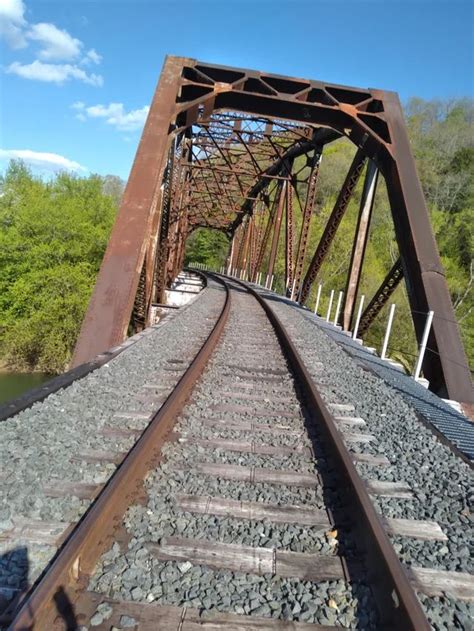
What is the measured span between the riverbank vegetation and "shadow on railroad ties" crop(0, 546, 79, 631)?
61.3ft

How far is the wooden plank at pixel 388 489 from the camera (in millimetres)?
2854

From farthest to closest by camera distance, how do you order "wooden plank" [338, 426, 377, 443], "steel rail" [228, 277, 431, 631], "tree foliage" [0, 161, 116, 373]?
"tree foliage" [0, 161, 116, 373] < "wooden plank" [338, 426, 377, 443] < "steel rail" [228, 277, 431, 631]

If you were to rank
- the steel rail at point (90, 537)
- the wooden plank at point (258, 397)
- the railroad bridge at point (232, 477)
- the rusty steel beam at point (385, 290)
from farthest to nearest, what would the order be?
the rusty steel beam at point (385, 290), the wooden plank at point (258, 397), the railroad bridge at point (232, 477), the steel rail at point (90, 537)

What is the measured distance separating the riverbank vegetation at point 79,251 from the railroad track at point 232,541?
17013 millimetres

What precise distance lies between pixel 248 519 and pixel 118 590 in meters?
0.81

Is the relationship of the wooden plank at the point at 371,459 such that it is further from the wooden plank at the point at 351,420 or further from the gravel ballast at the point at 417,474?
the wooden plank at the point at 351,420

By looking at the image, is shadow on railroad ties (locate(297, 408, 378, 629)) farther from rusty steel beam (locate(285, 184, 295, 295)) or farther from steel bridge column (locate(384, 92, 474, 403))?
rusty steel beam (locate(285, 184, 295, 295))

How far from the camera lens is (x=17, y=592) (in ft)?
5.87

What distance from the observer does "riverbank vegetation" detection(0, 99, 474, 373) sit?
2395 cm

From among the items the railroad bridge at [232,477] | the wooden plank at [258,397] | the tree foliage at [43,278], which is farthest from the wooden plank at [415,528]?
the tree foliage at [43,278]

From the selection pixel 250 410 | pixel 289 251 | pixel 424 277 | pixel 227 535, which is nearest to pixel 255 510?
pixel 227 535

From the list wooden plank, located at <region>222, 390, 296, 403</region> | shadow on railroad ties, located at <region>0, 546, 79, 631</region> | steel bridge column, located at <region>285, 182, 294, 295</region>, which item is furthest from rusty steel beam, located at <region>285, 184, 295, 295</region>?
shadow on railroad ties, located at <region>0, 546, 79, 631</region>

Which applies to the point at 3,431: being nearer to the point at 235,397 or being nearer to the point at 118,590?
the point at 118,590

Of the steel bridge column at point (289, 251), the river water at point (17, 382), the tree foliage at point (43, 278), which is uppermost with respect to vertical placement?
the steel bridge column at point (289, 251)
